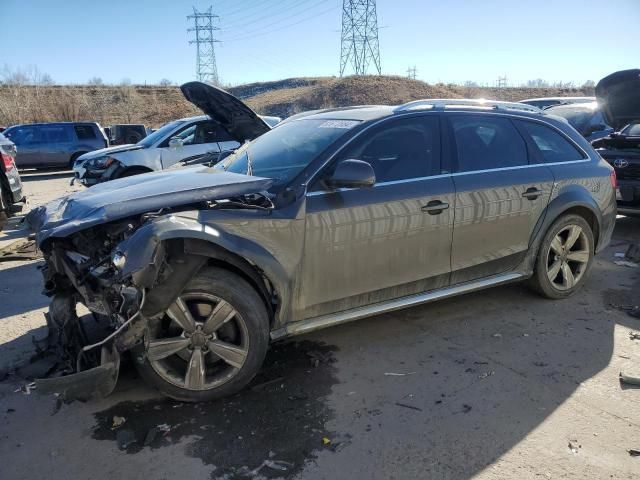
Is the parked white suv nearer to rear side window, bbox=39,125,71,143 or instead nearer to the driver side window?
the driver side window

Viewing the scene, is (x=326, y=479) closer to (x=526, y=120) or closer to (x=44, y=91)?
(x=526, y=120)

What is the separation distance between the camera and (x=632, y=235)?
7.63 m

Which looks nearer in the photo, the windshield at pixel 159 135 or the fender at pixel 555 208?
the fender at pixel 555 208

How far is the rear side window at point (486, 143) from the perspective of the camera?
13.9 feet

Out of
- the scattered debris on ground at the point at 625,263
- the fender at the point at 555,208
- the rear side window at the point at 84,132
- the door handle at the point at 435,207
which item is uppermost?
the rear side window at the point at 84,132

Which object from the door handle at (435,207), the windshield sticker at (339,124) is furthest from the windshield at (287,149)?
the door handle at (435,207)

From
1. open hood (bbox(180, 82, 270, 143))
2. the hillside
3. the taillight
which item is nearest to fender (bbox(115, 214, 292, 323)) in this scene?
open hood (bbox(180, 82, 270, 143))

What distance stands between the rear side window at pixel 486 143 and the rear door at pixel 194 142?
21.9 feet

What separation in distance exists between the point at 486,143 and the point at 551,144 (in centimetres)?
86

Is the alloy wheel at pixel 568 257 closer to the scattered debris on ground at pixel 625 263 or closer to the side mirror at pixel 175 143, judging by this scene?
the scattered debris on ground at pixel 625 263

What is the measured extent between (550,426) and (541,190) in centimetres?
227

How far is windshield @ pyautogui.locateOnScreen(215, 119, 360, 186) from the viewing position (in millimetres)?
3770

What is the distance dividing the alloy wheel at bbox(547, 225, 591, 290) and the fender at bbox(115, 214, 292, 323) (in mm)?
2830

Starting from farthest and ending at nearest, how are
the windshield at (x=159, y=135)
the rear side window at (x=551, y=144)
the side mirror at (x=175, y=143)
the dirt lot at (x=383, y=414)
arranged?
the windshield at (x=159, y=135) → the side mirror at (x=175, y=143) → the rear side window at (x=551, y=144) → the dirt lot at (x=383, y=414)
